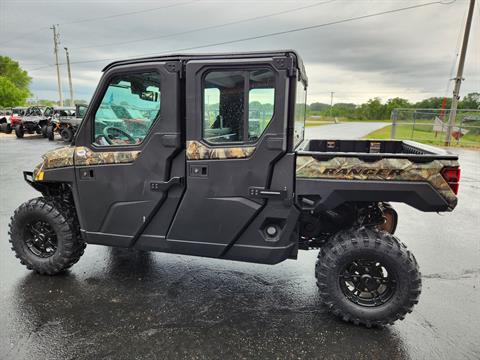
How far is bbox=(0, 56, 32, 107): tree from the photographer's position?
6394cm

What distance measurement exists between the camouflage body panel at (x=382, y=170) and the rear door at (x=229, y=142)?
286 millimetres

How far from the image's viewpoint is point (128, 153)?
3.22 m

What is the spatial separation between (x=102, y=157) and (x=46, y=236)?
1279mm

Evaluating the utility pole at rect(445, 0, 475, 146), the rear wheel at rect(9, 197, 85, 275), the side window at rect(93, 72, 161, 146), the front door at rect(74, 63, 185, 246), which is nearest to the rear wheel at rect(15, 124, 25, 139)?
the rear wheel at rect(9, 197, 85, 275)

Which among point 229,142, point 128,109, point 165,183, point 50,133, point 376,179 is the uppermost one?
point 128,109

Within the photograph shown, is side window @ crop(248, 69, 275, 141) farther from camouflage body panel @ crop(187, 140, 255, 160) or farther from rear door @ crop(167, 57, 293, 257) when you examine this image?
camouflage body panel @ crop(187, 140, 255, 160)

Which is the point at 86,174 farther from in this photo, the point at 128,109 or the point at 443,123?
the point at 443,123

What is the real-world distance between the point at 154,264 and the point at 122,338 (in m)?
1.40

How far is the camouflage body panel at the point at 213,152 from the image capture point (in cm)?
294

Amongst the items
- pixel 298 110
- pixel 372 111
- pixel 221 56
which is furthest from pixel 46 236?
pixel 372 111

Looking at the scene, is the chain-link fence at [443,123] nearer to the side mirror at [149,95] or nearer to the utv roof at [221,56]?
the utv roof at [221,56]

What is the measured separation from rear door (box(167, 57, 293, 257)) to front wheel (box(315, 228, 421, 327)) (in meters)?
0.74

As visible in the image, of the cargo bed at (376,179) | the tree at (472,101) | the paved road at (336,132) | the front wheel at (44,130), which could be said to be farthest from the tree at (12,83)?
the cargo bed at (376,179)

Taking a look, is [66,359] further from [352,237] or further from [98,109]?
[352,237]
